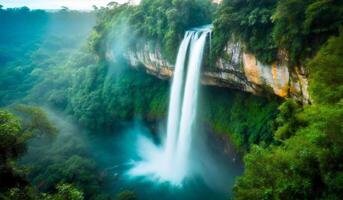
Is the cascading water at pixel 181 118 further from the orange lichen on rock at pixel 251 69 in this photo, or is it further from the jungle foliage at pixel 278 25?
the orange lichen on rock at pixel 251 69

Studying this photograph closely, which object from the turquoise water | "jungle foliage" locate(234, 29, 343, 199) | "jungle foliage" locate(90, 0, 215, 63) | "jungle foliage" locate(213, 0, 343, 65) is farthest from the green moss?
"jungle foliage" locate(234, 29, 343, 199)

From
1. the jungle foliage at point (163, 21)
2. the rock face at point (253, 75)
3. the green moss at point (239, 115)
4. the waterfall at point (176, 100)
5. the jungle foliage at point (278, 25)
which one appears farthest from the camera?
the jungle foliage at point (163, 21)

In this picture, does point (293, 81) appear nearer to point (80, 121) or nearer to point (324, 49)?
point (324, 49)

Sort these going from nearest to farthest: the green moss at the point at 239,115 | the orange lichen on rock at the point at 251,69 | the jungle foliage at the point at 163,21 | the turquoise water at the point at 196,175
→ the orange lichen on rock at the point at 251,69 < the green moss at the point at 239,115 < the turquoise water at the point at 196,175 < the jungle foliage at the point at 163,21

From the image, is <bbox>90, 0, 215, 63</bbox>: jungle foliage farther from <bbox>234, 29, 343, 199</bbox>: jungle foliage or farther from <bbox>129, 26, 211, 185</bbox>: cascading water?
<bbox>234, 29, 343, 199</bbox>: jungle foliage

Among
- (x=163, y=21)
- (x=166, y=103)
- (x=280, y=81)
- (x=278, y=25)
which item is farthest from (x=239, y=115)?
(x=163, y=21)

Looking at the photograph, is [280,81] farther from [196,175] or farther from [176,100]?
[196,175]

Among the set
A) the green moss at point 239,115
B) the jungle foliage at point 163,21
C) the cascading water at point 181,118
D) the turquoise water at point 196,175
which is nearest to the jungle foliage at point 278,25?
the cascading water at point 181,118

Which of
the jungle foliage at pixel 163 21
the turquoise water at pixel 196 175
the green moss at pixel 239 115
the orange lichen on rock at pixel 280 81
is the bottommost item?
the turquoise water at pixel 196 175
